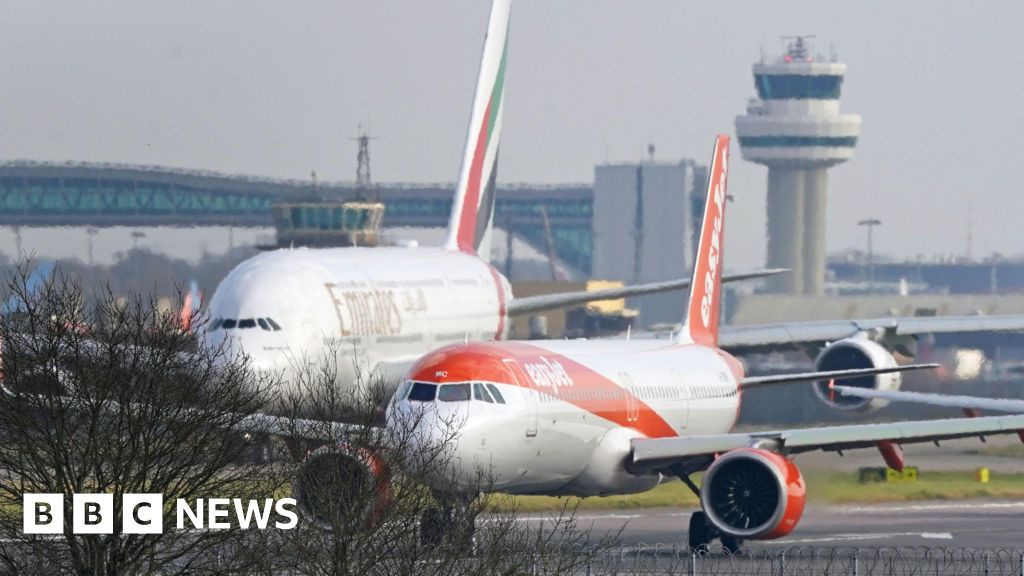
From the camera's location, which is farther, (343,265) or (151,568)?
(343,265)

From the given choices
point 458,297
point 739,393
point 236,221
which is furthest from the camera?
point 236,221

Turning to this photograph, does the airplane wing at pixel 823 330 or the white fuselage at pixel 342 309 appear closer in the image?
the white fuselage at pixel 342 309

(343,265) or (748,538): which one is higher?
(343,265)

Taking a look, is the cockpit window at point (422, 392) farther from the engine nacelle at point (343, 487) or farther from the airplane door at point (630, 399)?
the airplane door at point (630, 399)

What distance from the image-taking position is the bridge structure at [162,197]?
96000 mm

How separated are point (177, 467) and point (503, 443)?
35.2 ft

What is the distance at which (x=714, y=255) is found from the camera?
4566cm

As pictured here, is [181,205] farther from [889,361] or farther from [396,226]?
[889,361]

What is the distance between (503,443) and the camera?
112ft

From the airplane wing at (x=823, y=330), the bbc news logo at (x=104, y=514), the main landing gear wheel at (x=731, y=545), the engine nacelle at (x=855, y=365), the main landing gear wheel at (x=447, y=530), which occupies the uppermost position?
the bbc news logo at (x=104, y=514)

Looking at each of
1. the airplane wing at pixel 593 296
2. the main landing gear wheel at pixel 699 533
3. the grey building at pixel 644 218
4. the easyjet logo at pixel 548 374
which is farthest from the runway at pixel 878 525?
the grey building at pixel 644 218

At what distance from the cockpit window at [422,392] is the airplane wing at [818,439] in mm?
4634

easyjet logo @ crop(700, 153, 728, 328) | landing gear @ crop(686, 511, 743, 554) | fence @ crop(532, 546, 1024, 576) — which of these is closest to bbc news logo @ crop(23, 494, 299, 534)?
fence @ crop(532, 546, 1024, 576)

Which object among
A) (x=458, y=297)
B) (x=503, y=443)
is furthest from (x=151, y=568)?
(x=458, y=297)
